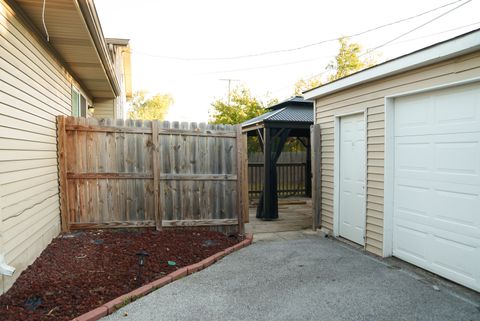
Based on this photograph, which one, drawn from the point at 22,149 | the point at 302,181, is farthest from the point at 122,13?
the point at 22,149

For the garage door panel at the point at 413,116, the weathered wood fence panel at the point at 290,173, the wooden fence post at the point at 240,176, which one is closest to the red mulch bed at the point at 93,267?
the wooden fence post at the point at 240,176

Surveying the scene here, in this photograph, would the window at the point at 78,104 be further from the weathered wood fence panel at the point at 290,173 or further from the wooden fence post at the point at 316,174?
the weathered wood fence panel at the point at 290,173

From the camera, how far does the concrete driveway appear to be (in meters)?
2.98

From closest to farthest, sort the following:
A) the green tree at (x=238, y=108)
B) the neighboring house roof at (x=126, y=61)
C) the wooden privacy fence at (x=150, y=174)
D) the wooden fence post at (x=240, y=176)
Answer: the wooden privacy fence at (x=150, y=174) < the wooden fence post at (x=240, y=176) < the neighboring house roof at (x=126, y=61) < the green tree at (x=238, y=108)

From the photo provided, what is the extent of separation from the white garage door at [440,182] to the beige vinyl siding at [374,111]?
0.18 meters

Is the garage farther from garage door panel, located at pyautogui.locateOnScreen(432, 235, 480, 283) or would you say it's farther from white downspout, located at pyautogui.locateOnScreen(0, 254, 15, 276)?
white downspout, located at pyautogui.locateOnScreen(0, 254, 15, 276)

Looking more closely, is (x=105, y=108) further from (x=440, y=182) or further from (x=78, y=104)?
(x=440, y=182)

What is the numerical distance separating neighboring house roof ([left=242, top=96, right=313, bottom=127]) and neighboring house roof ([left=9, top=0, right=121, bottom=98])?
358 centimetres

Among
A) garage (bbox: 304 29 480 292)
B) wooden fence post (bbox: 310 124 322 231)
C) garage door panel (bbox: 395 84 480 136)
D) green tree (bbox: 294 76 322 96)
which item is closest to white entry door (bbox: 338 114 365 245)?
garage (bbox: 304 29 480 292)

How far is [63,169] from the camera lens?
16.1 feet

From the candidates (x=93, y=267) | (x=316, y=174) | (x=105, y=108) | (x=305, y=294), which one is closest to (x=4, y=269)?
(x=93, y=267)

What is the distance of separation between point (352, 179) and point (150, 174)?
3249mm

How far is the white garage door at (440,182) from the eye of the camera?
3.46 metres

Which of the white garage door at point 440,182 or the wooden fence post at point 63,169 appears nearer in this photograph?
the white garage door at point 440,182
